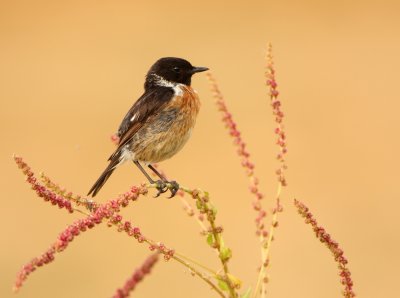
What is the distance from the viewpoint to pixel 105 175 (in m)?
4.80

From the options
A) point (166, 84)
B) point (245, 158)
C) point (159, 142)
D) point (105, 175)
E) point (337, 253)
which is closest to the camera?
point (337, 253)

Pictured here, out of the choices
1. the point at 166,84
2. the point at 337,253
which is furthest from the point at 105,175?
the point at 337,253

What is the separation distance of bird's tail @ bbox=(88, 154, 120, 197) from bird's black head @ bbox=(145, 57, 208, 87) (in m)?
1.00

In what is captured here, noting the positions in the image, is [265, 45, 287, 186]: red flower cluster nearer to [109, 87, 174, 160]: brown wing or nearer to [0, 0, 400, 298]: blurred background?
[109, 87, 174, 160]: brown wing

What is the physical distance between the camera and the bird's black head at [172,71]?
590 centimetres

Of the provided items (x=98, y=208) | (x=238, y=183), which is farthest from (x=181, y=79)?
(x=238, y=183)

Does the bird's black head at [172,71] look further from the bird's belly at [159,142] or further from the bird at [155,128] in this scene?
the bird's belly at [159,142]

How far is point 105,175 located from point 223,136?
29.8 feet

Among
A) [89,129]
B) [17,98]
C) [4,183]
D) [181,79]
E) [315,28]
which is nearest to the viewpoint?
[181,79]

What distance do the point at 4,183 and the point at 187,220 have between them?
9.97 feet

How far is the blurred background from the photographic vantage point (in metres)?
9.66

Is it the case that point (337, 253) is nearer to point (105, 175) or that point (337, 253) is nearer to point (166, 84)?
point (105, 175)

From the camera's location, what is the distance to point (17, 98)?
16.0m

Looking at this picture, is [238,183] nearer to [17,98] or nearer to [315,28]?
[17,98]
